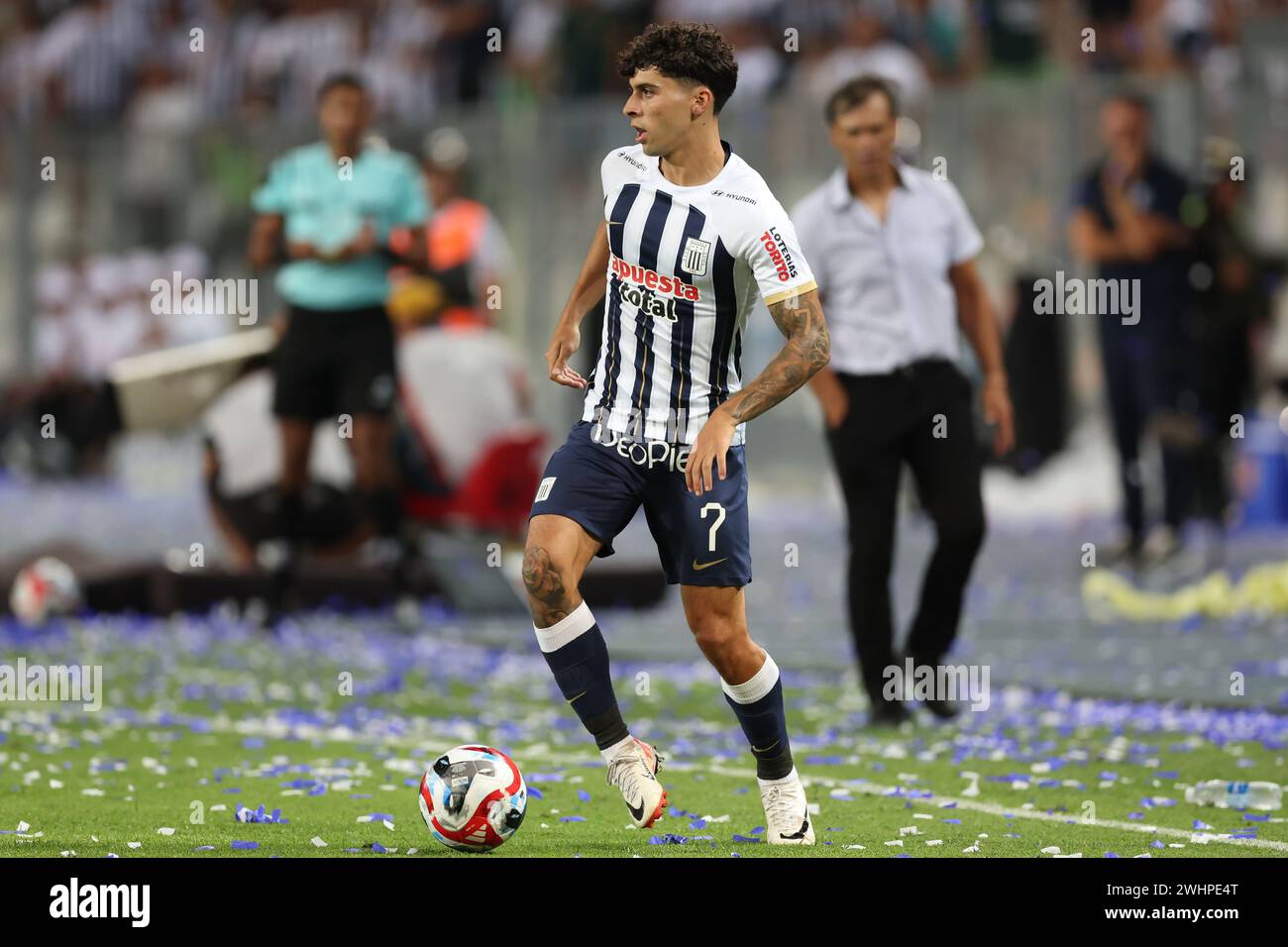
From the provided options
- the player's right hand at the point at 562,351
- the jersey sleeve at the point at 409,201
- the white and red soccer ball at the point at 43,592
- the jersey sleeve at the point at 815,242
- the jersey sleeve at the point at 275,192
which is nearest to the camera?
the player's right hand at the point at 562,351

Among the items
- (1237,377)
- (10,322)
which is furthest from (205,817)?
(10,322)

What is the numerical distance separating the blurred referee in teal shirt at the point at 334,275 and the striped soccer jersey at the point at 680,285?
5312 mm

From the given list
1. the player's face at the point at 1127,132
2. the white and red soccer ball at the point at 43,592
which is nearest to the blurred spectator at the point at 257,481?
the white and red soccer ball at the point at 43,592

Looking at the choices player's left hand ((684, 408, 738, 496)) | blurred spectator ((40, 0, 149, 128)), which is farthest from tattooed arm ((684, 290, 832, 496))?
blurred spectator ((40, 0, 149, 128))

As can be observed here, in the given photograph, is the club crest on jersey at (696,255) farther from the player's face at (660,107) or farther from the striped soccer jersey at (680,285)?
the player's face at (660,107)

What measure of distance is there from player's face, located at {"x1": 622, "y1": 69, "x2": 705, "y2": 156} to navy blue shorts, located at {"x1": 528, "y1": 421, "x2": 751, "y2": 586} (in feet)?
2.69

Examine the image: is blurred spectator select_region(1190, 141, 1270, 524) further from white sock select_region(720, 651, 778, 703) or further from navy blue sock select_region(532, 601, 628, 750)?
navy blue sock select_region(532, 601, 628, 750)

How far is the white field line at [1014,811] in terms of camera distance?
19.5 ft

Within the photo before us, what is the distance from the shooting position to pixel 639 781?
19.3 feet

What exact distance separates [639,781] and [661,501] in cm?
76

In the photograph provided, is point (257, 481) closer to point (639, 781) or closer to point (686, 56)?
point (639, 781)
